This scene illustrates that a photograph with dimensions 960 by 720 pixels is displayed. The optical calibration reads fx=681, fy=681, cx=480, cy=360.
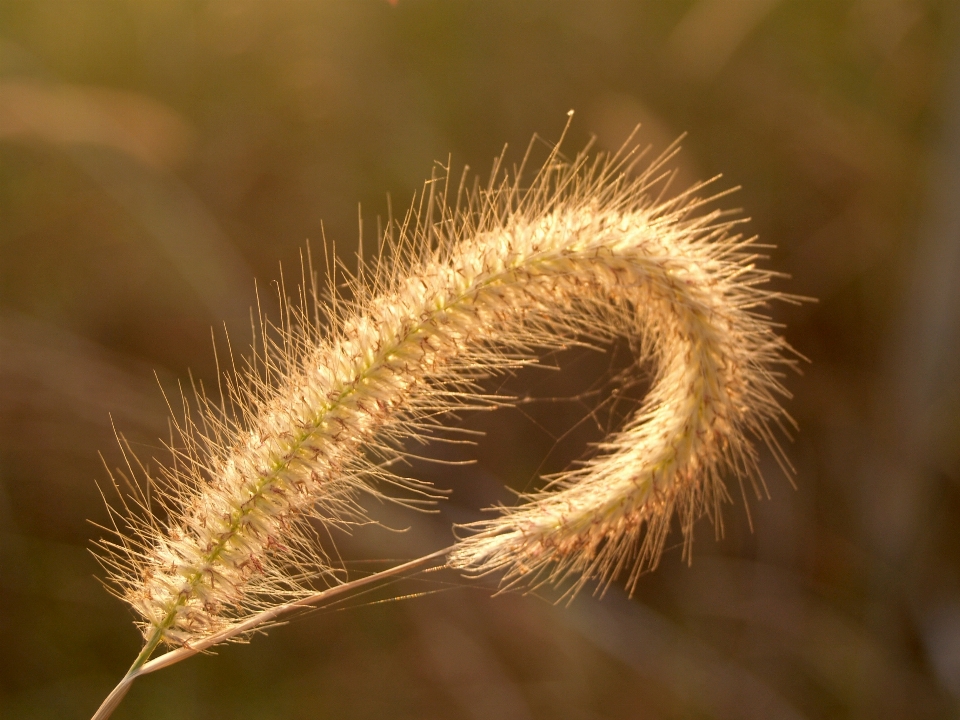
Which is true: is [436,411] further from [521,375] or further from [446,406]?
[521,375]

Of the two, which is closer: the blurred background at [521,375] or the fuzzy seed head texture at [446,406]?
the fuzzy seed head texture at [446,406]

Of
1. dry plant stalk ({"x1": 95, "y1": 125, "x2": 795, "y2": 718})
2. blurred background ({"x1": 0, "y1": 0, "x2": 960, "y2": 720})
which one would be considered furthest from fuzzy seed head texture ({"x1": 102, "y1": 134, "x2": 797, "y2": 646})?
blurred background ({"x1": 0, "y1": 0, "x2": 960, "y2": 720})

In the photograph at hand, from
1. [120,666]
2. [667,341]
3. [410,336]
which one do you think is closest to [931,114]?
[667,341]

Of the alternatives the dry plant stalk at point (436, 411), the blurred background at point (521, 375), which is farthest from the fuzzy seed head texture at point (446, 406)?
the blurred background at point (521, 375)

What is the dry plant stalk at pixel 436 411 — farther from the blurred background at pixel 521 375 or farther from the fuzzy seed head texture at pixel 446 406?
the blurred background at pixel 521 375

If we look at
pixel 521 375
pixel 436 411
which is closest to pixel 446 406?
pixel 436 411

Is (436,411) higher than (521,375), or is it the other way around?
(521,375)

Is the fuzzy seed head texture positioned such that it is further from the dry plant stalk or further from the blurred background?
the blurred background

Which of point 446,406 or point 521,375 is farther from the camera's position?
point 521,375
